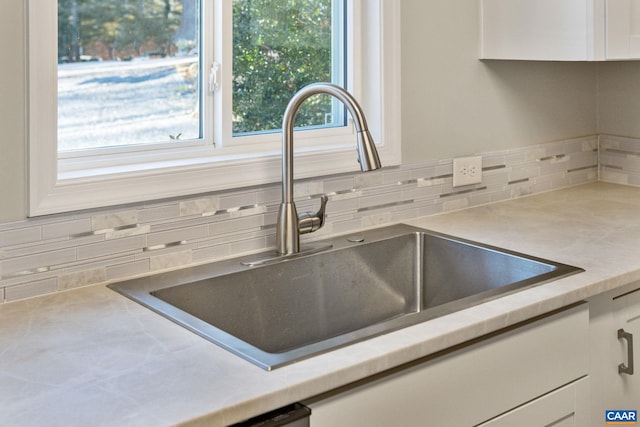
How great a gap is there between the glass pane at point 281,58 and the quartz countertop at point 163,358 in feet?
2.13

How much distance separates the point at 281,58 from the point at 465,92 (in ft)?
1.98

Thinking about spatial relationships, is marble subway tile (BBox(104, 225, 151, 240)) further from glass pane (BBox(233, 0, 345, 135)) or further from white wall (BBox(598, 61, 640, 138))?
white wall (BBox(598, 61, 640, 138))

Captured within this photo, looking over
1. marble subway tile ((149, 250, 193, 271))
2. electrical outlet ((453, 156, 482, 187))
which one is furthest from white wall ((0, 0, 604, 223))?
marble subway tile ((149, 250, 193, 271))

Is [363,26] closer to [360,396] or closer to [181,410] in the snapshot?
[360,396]

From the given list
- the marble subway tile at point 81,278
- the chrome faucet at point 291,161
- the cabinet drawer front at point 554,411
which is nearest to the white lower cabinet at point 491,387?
the cabinet drawer front at point 554,411

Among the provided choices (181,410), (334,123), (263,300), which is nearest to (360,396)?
(181,410)

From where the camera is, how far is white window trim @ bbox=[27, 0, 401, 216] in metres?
1.66

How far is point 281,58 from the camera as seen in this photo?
219cm

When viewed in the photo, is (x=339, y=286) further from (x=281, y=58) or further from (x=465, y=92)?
(x=465, y=92)

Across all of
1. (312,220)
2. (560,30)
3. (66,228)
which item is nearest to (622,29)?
(560,30)

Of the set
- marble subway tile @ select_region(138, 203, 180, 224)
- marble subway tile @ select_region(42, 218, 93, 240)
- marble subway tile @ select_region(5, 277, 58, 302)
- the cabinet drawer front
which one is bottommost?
the cabinet drawer front

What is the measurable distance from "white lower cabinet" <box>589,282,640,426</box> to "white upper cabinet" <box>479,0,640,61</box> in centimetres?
69

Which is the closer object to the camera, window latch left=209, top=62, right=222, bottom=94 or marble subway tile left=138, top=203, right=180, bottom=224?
marble subway tile left=138, top=203, right=180, bottom=224

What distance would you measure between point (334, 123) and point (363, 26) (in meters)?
0.27
